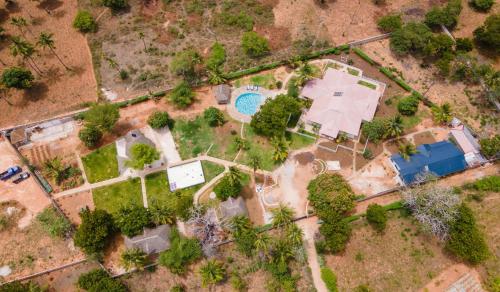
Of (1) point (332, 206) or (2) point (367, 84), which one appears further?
(2) point (367, 84)

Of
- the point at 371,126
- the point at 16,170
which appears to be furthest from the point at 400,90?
the point at 16,170

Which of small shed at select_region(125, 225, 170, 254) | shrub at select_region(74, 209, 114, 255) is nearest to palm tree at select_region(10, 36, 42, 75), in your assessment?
shrub at select_region(74, 209, 114, 255)

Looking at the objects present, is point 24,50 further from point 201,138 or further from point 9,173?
point 201,138

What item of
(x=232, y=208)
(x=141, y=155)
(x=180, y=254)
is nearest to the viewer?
(x=180, y=254)

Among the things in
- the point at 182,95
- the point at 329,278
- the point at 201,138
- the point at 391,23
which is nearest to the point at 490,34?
the point at 391,23

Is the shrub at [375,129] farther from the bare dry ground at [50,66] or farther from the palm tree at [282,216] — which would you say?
the bare dry ground at [50,66]

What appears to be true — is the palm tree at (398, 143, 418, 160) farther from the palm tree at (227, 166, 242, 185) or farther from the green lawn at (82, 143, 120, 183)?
the green lawn at (82, 143, 120, 183)

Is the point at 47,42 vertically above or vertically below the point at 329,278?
above
